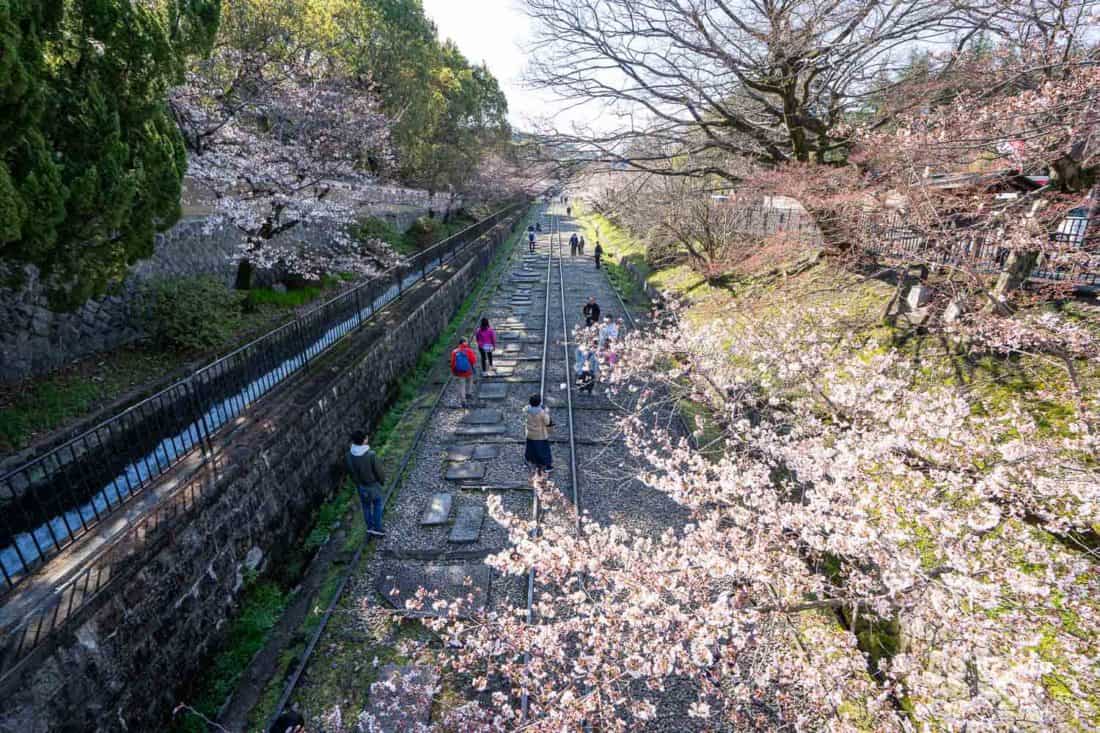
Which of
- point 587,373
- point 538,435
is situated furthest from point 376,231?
point 538,435

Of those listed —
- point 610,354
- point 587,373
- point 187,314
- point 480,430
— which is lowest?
point 480,430

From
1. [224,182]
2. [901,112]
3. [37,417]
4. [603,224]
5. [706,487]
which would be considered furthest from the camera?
[603,224]

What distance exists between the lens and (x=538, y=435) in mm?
8000

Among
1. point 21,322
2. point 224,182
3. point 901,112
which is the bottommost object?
point 21,322

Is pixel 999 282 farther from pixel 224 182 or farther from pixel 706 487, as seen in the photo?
pixel 224 182

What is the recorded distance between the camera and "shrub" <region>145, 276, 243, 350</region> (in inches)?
413

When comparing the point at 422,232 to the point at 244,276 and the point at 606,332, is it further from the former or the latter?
the point at 606,332

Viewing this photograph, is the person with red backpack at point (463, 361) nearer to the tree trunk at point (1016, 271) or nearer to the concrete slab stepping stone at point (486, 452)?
the concrete slab stepping stone at point (486, 452)

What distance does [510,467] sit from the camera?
340 inches

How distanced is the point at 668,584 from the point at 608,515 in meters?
3.28

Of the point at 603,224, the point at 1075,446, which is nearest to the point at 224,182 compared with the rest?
the point at 1075,446

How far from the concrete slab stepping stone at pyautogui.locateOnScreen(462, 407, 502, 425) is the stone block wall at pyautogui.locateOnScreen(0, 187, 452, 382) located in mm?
6255

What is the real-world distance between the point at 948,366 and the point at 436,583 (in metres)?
9.04

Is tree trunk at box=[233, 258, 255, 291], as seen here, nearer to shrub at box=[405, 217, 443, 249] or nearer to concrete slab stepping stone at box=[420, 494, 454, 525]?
concrete slab stepping stone at box=[420, 494, 454, 525]
